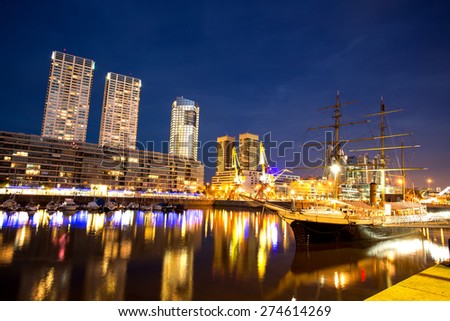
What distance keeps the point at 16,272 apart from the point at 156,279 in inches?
333

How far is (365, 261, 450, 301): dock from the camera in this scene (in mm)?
7605

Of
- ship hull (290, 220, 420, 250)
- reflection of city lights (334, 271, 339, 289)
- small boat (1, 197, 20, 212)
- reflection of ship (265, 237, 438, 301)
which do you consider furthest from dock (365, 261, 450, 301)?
small boat (1, 197, 20, 212)

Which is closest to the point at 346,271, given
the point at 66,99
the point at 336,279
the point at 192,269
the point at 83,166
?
the point at 336,279

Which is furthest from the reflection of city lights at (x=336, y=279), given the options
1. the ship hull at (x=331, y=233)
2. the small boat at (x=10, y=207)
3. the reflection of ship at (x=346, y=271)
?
the small boat at (x=10, y=207)

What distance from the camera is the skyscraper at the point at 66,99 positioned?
180m

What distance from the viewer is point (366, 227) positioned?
28766 mm

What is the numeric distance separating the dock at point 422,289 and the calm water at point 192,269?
16.6ft

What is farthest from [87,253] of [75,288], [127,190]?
[127,190]

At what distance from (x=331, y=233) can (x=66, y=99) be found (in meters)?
205

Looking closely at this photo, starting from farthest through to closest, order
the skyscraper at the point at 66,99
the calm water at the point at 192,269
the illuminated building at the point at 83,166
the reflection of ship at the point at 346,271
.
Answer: the skyscraper at the point at 66,99 → the illuminated building at the point at 83,166 → the reflection of ship at the point at 346,271 → the calm water at the point at 192,269

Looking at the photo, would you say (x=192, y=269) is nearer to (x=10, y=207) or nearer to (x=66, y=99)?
(x=10, y=207)

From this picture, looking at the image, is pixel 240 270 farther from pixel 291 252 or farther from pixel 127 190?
pixel 127 190

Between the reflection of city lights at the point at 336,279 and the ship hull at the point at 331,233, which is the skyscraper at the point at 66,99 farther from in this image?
the reflection of city lights at the point at 336,279

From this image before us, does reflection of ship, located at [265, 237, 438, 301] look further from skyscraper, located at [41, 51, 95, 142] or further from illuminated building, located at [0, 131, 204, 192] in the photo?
skyscraper, located at [41, 51, 95, 142]
